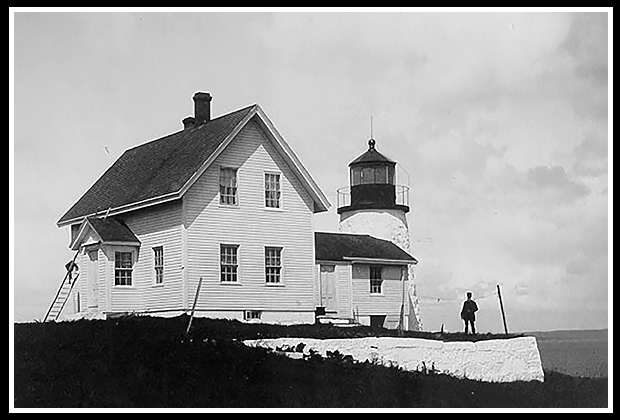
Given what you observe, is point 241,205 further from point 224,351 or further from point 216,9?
point 216,9

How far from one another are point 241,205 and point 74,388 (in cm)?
1051

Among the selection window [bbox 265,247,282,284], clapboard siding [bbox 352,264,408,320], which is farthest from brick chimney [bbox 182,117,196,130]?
clapboard siding [bbox 352,264,408,320]

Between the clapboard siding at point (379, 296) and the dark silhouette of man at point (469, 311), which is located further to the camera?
the clapboard siding at point (379, 296)

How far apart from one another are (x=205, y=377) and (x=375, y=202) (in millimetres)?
19464

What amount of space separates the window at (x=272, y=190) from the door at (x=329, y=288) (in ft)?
15.1

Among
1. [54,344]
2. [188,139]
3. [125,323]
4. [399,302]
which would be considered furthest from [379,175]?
[54,344]

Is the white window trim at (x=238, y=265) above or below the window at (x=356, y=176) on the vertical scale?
below

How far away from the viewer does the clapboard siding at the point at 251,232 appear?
28844mm

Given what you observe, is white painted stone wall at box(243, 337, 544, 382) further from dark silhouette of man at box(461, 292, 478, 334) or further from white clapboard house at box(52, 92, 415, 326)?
white clapboard house at box(52, 92, 415, 326)

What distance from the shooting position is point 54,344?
23078 millimetres

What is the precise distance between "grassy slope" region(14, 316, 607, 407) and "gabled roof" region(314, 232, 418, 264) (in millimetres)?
8269

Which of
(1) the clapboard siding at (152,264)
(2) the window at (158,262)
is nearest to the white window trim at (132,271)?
(1) the clapboard siding at (152,264)

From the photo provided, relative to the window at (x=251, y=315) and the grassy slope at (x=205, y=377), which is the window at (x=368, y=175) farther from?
the grassy slope at (x=205, y=377)

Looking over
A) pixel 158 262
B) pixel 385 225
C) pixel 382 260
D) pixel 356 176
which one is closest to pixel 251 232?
pixel 158 262
